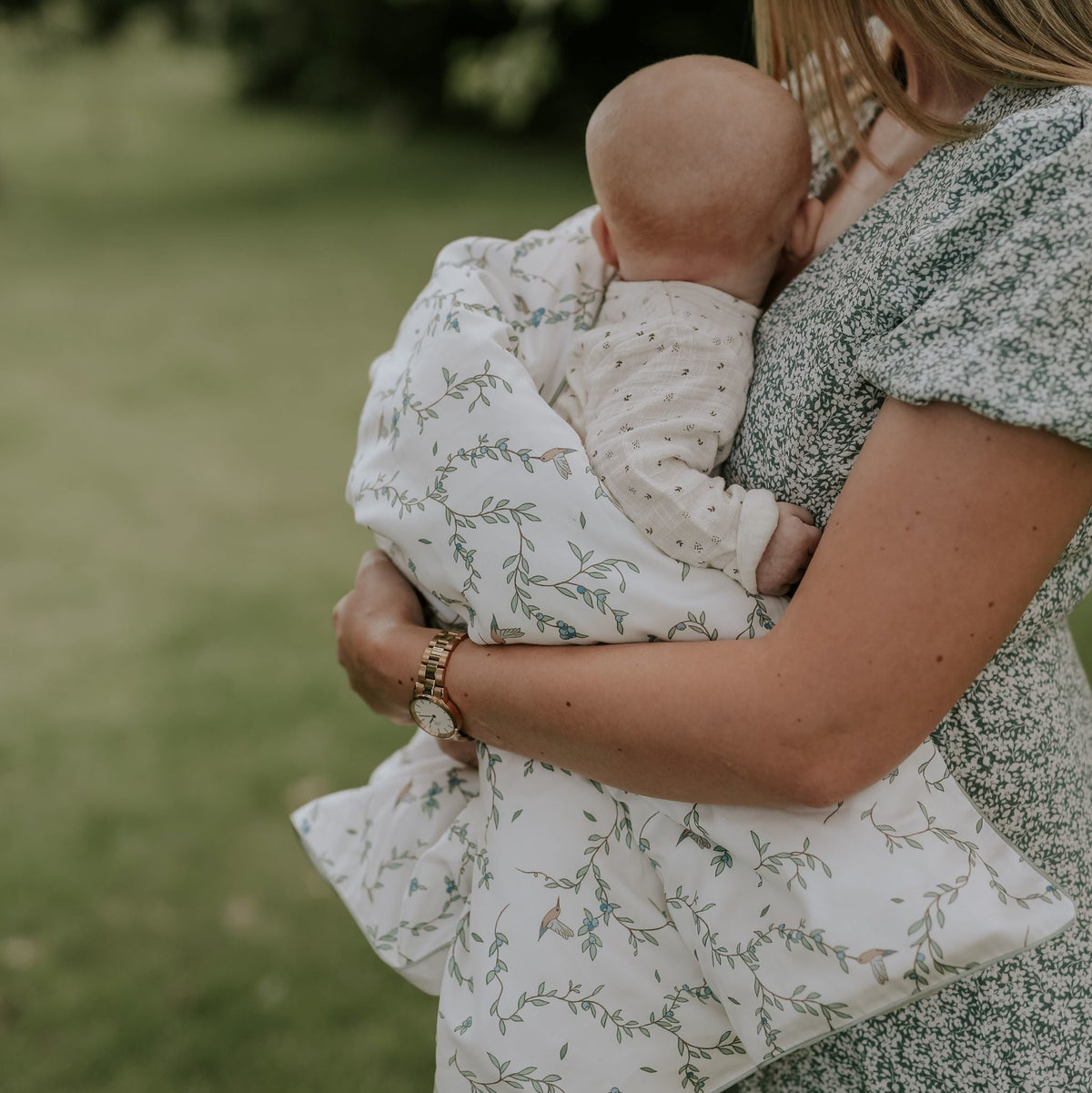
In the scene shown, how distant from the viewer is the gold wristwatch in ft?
3.92

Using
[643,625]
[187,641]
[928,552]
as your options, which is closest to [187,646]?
[187,641]

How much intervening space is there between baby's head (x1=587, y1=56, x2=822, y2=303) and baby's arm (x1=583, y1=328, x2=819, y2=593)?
0.44ft

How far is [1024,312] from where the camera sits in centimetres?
89

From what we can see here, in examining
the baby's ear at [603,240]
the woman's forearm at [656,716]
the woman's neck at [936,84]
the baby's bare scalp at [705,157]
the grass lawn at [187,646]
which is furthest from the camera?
the grass lawn at [187,646]

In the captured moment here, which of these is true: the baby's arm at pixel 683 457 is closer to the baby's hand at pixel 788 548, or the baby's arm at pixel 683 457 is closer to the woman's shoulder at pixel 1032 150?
the baby's hand at pixel 788 548

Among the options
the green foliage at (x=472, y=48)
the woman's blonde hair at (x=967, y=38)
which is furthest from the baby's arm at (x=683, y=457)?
the green foliage at (x=472, y=48)

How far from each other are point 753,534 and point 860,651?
0.58ft

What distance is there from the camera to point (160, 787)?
3.25 metres

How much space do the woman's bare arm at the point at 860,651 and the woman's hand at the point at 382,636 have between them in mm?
194

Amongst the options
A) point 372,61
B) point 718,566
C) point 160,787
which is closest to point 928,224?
point 718,566

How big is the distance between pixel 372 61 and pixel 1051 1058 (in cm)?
1412

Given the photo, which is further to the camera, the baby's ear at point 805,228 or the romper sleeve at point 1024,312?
the baby's ear at point 805,228

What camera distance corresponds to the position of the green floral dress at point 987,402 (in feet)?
2.90

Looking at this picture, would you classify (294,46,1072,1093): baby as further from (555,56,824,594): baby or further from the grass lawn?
the grass lawn
